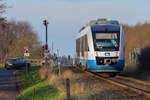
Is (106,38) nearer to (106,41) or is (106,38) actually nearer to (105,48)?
(106,41)

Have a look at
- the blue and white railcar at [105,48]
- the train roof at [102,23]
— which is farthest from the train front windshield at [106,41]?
the train roof at [102,23]

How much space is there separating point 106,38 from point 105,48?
2.43 ft

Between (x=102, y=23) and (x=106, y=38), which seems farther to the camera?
(x=102, y=23)

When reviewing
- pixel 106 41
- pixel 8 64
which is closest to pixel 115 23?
pixel 106 41

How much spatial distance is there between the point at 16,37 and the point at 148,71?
6168 centimetres

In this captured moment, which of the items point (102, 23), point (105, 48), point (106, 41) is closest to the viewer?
point (105, 48)

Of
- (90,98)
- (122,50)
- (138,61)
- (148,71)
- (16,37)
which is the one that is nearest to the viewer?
(90,98)

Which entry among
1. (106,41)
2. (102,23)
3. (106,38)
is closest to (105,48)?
(106,41)

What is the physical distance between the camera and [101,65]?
20891mm

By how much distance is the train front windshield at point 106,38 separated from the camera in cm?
2123

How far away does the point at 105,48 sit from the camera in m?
21.2

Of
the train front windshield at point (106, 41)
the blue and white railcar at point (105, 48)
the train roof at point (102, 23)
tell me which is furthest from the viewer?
the train roof at point (102, 23)

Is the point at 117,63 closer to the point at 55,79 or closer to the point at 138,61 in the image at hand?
the point at 55,79

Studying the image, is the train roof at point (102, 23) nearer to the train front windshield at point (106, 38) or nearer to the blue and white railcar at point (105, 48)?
the blue and white railcar at point (105, 48)
